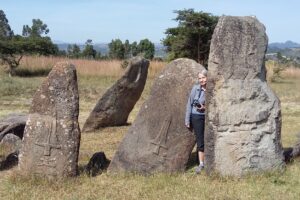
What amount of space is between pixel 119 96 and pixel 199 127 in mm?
5751

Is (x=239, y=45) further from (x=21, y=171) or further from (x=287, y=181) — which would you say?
(x=21, y=171)

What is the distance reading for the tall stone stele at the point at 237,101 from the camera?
8734mm

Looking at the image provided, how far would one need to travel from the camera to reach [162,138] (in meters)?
9.23

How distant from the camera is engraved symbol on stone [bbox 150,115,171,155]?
363 inches

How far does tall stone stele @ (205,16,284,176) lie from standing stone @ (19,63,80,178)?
7.02ft

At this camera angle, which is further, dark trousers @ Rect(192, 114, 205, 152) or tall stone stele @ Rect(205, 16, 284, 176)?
dark trousers @ Rect(192, 114, 205, 152)

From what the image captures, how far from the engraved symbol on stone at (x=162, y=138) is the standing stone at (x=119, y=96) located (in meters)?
5.15

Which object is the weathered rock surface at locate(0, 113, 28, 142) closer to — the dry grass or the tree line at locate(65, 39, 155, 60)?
the dry grass

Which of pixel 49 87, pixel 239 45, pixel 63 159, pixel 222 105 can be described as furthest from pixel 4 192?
pixel 239 45

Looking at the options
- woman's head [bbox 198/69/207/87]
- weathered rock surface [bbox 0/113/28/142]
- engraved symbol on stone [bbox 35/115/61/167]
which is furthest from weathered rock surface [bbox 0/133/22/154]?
woman's head [bbox 198/69/207/87]

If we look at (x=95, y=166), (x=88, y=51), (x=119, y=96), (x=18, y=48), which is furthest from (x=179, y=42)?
(x=95, y=166)

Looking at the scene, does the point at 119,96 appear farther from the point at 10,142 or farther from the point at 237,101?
the point at 237,101

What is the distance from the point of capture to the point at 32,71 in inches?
1272

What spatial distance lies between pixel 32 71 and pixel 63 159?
24477 millimetres
